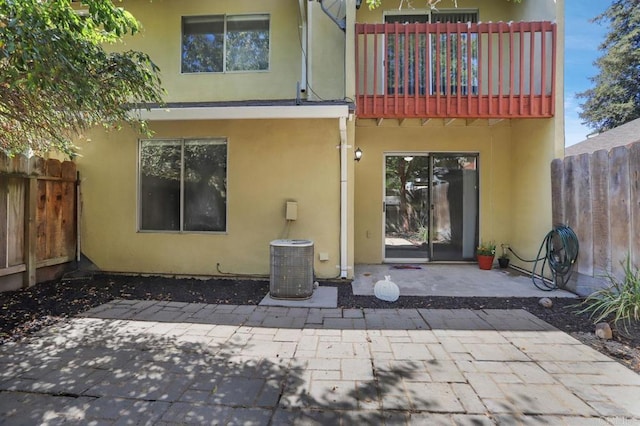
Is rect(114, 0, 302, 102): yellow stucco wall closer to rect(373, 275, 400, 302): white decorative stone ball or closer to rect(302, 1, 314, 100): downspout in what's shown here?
rect(302, 1, 314, 100): downspout

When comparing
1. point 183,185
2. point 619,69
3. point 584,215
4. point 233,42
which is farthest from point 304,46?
point 619,69

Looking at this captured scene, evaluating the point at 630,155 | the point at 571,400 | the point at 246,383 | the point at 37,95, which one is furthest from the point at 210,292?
the point at 630,155

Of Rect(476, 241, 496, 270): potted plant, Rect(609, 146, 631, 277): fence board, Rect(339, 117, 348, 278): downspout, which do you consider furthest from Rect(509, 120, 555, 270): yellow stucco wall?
Rect(339, 117, 348, 278): downspout

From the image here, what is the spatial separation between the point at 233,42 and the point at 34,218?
4.49 meters

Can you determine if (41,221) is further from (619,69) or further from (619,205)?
(619,69)

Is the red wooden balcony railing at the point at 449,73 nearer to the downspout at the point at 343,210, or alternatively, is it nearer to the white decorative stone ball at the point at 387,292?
the downspout at the point at 343,210

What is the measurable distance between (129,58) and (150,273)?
3.66 metres

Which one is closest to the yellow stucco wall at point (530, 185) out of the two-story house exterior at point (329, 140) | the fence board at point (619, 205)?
the two-story house exterior at point (329, 140)

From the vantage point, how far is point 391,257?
7102 mm

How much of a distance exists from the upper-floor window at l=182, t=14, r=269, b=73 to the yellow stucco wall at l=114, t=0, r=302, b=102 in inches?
4.4

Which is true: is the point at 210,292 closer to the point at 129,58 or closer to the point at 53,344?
the point at 53,344

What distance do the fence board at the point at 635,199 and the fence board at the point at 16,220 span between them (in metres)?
8.11

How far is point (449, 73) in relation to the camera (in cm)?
551

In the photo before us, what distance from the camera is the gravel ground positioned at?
3367mm
